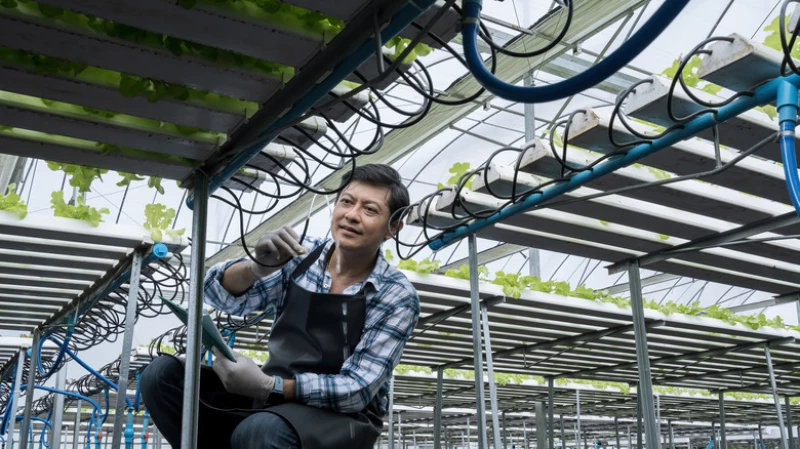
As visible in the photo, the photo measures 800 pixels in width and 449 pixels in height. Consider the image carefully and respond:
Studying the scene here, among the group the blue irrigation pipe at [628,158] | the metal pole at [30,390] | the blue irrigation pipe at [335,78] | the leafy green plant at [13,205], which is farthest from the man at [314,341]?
the metal pole at [30,390]

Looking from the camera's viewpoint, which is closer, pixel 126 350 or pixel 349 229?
pixel 349 229

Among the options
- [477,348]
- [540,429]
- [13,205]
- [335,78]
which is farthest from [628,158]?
[540,429]

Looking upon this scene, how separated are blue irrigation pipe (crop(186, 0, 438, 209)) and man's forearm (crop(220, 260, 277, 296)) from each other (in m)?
0.42

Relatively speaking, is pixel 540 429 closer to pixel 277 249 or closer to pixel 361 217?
pixel 361 217

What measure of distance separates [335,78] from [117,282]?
3.66 metres

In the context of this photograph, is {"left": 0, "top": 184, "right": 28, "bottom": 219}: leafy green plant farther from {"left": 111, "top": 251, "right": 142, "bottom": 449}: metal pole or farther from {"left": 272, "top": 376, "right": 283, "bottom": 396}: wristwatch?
{"left": 272, "top": 376, "right": 283, "bottom": 396}: wristwatch

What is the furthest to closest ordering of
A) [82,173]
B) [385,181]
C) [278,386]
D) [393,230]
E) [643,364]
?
[643,364] → [82,173] → [393,230] → [385,181] → [278,386]

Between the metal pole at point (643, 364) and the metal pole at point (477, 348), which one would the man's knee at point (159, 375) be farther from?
the metal pole at point (643, 364)

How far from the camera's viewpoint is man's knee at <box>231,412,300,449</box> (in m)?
1.72

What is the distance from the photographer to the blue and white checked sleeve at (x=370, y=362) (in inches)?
73.8

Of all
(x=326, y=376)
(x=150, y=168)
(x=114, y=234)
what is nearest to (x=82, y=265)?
(x=114, y=234)

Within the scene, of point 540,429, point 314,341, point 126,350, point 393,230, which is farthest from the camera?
point 540,429

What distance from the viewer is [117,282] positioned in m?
5.14

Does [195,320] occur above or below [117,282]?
below
